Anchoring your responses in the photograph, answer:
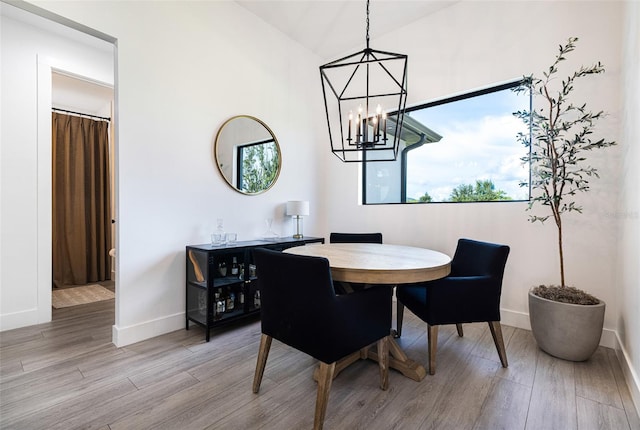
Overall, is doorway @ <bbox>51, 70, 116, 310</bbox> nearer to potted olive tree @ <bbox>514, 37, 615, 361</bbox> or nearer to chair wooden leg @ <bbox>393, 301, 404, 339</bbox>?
chair wooden leg @ <bbox>393, 301, 404, 339</bbox>

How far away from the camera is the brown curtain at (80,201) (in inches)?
155

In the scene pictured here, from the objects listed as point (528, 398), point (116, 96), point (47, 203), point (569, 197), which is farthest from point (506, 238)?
point (47, 203)

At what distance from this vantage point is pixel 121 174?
221 centimetres

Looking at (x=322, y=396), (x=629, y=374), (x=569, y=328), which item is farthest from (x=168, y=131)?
(x=629, y=374)

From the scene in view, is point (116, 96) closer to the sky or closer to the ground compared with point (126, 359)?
closer to the sky

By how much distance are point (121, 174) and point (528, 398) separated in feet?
10.1

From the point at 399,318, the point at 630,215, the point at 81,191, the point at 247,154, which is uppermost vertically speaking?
the point at 247,154

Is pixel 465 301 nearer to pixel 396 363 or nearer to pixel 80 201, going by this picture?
pixel 396 363

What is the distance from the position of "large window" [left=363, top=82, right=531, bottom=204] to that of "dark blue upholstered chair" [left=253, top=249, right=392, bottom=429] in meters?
2.02

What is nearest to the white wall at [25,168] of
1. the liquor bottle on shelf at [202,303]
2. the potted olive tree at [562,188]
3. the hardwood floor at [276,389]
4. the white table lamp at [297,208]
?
the hardwood floor at [276,389]

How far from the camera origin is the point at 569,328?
1945 mm

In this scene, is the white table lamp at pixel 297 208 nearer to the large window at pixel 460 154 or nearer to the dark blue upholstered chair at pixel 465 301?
the large window at pixel 460 154

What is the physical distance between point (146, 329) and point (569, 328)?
3.15 metres

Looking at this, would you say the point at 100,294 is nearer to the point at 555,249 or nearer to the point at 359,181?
the point at 359,181
